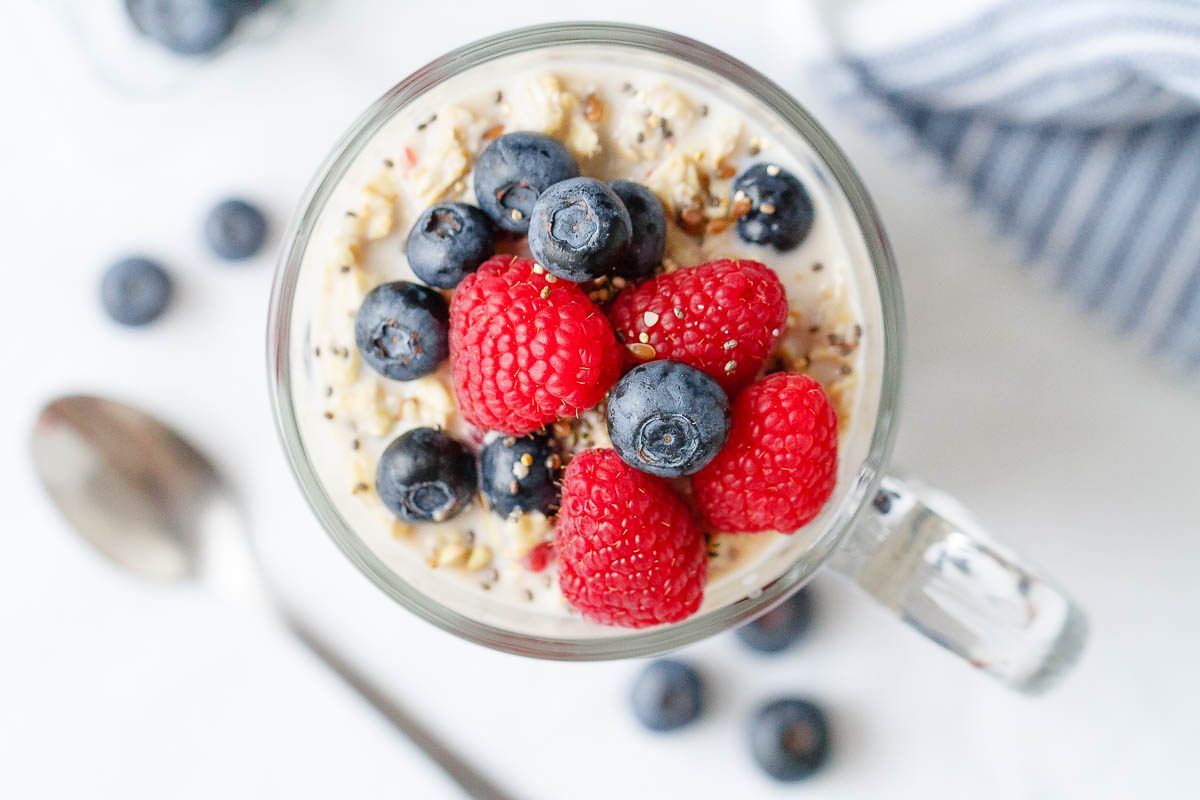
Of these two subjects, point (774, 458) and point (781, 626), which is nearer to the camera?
point (774, 458)

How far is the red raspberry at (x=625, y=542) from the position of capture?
803mm

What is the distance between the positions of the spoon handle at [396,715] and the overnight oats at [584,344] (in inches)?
13.7

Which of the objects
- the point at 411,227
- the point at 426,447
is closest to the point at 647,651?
the point at 426,447

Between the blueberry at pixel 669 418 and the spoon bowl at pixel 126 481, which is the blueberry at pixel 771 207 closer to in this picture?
the blueberry at pixel 669 418

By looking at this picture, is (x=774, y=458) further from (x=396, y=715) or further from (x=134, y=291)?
(x=134, y=291)

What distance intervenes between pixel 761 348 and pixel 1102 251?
0.65m

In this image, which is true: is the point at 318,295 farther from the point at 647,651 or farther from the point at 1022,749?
the point at 1022,749

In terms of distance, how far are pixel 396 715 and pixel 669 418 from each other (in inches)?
28.6

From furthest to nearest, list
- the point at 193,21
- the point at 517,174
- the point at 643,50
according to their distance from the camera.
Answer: the point at 193,21
the point at 643,50
the point at 517,174

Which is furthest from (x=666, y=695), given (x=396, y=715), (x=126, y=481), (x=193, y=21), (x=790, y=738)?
(x=193, y=21)

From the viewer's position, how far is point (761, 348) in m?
0.82

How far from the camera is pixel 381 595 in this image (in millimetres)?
1264

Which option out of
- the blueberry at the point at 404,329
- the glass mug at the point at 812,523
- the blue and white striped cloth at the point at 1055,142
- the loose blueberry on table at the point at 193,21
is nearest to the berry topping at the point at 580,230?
the blueberry at the point at 404,329

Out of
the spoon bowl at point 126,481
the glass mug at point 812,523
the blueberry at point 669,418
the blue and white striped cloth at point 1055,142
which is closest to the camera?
the blueberry at point 669,418
